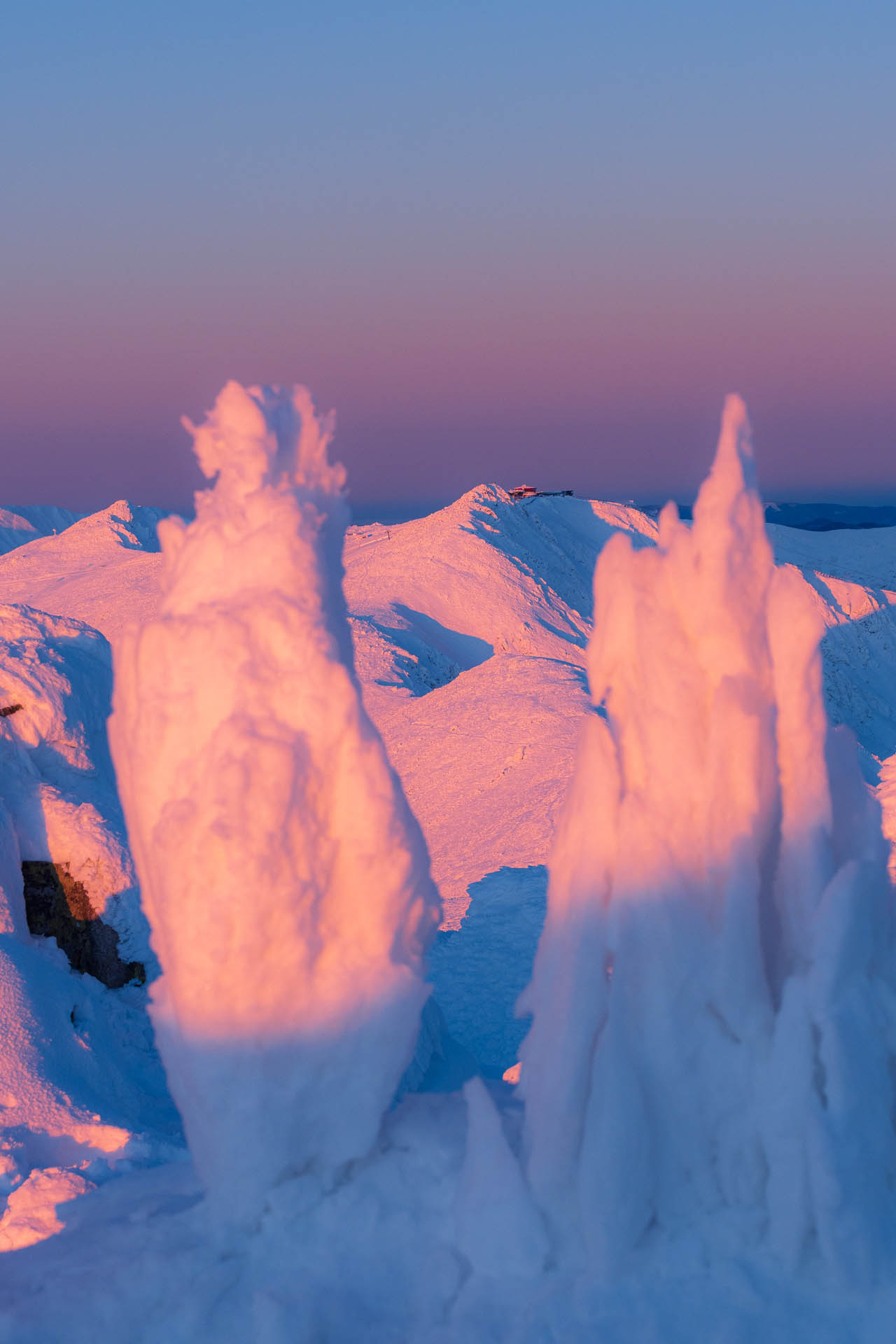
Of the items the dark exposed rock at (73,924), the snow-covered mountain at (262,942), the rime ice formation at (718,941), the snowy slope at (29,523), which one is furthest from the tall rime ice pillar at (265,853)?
the snowy slope at (29,523)

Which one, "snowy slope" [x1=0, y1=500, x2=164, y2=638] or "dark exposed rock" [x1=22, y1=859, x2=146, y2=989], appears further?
"snowy slope" [x1=0, y1=500, x2=164, y2=638]

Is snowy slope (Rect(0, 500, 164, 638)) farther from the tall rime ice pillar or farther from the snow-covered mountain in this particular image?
the tall rime ice pillar

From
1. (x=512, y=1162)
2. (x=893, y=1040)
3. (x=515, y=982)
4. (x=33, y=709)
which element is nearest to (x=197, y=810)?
(x=512, y=1162)

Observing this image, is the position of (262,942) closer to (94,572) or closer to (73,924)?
(73,924)

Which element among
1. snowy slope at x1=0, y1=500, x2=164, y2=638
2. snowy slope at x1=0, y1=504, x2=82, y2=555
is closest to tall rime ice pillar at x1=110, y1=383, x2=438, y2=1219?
snowy slope at x1=0, y1=500, x2=164, y2=638

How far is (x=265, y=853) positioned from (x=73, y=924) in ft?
21.2

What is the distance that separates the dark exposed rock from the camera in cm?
1200

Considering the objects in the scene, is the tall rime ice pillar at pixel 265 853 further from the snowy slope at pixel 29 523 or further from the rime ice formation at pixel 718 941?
the snowy slope at pixel 29 523

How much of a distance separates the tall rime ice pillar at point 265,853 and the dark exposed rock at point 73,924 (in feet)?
17.0

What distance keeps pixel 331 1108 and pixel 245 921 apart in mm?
1283

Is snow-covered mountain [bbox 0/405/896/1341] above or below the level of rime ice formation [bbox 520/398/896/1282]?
below

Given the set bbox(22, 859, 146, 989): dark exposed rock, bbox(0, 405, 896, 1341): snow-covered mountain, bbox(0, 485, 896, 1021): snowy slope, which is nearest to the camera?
bbox(0, 405, 896, 1341): snow-covered mountain

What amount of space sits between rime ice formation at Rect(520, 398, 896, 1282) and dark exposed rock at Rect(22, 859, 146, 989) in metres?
6.77

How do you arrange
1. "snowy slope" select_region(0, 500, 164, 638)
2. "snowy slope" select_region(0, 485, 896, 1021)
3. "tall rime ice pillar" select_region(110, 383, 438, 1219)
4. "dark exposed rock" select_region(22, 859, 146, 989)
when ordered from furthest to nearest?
"snowy slope" select_region(0, 500, 164, 638) → "snowy slope" select_region(0, 485, 896, 1021) → "dark exposed rock" select_region(22, 859, 146, 989) → "tall rime ice pillar" select_region(110, 383, 438, 1219)
